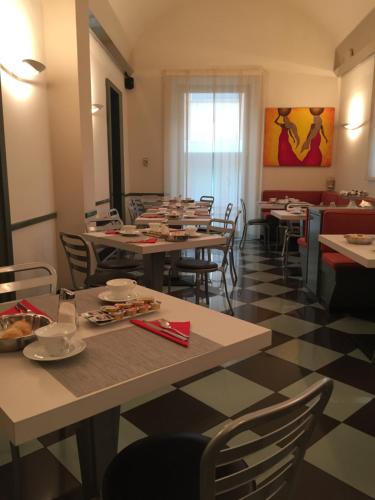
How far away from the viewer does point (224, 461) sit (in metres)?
0.76

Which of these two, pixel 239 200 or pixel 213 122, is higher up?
pixel 213 122

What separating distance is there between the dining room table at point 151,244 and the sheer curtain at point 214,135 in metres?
5.02

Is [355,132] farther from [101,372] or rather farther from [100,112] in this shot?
[101,372]

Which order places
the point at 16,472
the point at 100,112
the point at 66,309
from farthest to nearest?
the point at 100,112 < the point at 16,472 < the point at 66,309

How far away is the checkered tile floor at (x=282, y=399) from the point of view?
5.58 feet

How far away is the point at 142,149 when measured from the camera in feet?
27.0

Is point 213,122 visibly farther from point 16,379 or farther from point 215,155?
point 16,379

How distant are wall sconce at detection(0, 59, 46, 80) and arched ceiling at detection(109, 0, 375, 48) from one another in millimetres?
2909

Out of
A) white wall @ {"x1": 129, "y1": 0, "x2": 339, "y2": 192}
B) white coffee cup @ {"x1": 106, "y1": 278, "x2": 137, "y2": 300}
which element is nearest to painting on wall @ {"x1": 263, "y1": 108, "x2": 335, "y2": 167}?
white wall @ {"x1": 129, "y1": 0, "x2": 339, "y2": 192}

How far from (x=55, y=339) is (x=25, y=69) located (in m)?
3.07

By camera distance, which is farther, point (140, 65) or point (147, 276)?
point (140, 65)

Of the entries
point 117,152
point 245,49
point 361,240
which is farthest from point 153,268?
point 245,49

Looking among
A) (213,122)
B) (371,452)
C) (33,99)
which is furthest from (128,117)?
(371,452)

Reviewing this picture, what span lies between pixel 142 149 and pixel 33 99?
14.8 ft
